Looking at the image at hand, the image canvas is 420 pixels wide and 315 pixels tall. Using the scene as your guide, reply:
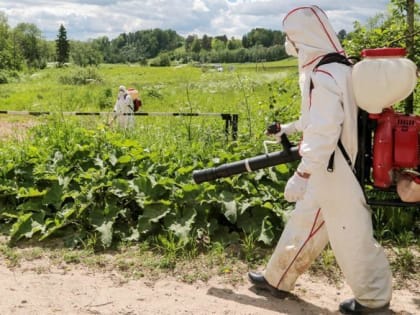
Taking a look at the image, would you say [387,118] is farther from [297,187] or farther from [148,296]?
[148,296]

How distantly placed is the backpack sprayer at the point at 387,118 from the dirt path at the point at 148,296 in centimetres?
93

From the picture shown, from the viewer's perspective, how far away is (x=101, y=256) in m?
4.90

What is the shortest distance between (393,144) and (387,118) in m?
0.16

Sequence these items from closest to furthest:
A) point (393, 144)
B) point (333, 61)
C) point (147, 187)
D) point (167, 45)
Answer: point (393, 144) → point (333, 61) → point (147, 187) → point (167, 45)

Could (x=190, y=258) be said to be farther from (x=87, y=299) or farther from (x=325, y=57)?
Result: (x=325, y=57)

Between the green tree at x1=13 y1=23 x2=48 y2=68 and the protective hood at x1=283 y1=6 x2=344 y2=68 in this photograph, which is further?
the green tree at x1=13 y1=23 x2=48 y2=68

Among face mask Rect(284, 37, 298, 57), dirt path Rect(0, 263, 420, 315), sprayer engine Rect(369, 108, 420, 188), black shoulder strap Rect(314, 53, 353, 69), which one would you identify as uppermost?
face mask Rect(284, 37, 298, 57)

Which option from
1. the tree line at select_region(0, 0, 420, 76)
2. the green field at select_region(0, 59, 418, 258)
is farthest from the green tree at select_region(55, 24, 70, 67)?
the green field at select_region(0, 59, 418, 258)

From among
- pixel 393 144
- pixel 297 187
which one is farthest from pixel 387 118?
pixel 297 187

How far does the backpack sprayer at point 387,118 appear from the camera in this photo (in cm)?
343

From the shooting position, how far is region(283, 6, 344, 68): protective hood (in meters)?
3.66

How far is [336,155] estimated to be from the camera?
12.0ft

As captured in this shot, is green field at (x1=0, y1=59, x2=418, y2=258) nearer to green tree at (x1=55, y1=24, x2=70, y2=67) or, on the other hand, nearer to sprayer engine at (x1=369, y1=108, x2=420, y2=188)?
sprayer engine at (x1=369, y1=108, x2=420, y2=188)

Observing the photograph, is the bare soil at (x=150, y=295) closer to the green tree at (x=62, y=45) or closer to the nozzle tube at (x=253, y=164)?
the nozzle tube at (x=253, y=164)
